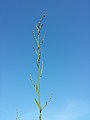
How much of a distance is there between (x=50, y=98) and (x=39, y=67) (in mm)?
472

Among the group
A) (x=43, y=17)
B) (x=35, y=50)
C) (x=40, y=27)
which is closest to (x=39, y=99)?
(x=35, y=50)

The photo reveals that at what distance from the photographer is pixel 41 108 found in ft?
8.71

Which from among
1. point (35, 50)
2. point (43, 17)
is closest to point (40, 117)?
point (35, 50)

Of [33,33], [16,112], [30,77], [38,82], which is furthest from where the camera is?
[16,112]

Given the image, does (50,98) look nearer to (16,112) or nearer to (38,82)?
(38,82)

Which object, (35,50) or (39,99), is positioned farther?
(35,50)

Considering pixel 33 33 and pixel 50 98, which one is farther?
pixel 33 33

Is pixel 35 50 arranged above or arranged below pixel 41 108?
above

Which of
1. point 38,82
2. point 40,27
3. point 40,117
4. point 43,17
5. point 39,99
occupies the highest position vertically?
point 43,17

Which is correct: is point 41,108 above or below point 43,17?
below

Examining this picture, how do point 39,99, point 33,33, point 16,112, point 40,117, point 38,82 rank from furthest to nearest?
point 16,112 → point 33,33 → point 38,82 → point 39,99 → point 40,117

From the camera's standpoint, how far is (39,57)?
2.98m

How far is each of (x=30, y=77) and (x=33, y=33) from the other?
781 millimetres

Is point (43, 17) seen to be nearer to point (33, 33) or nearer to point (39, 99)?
point (33, 33)
